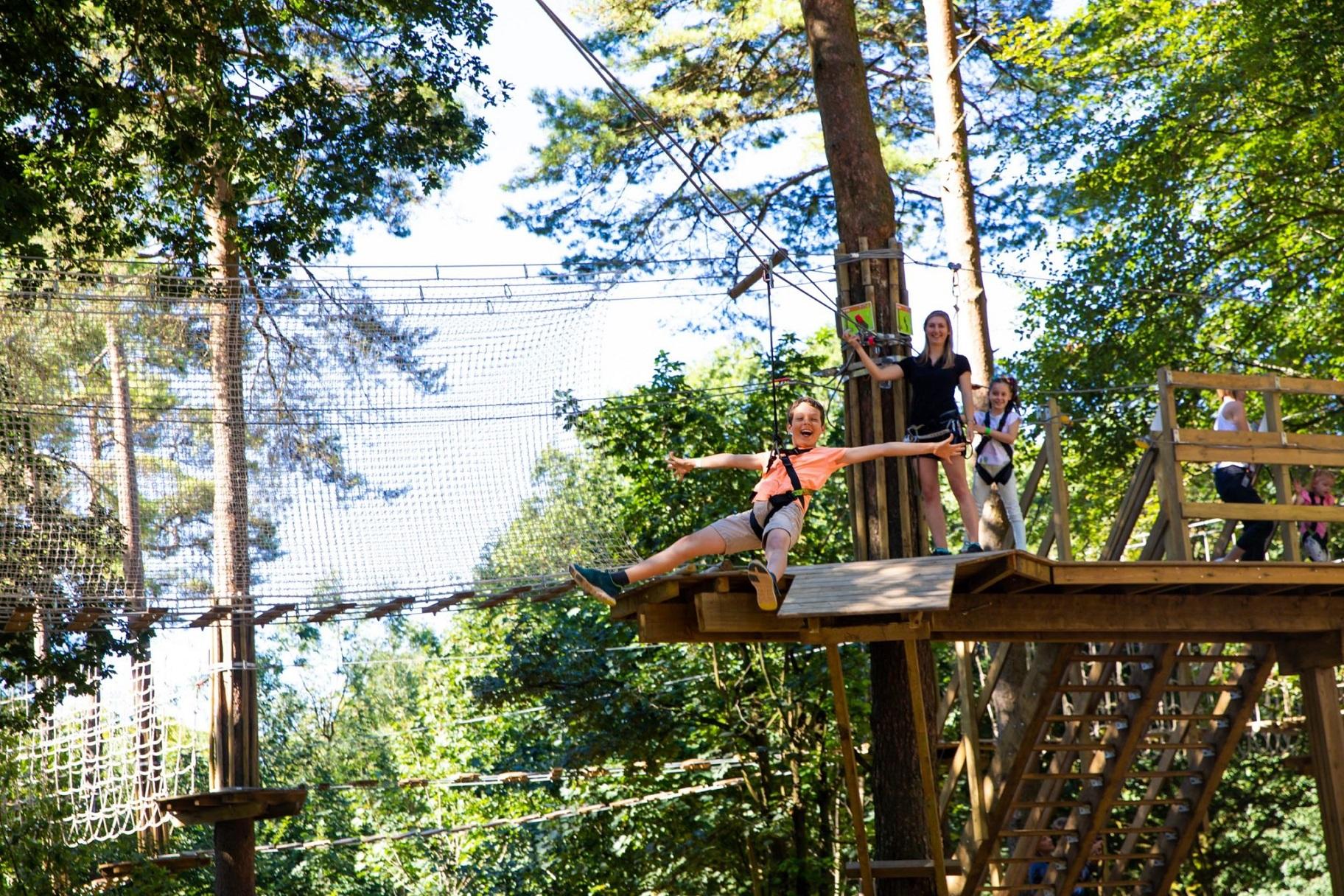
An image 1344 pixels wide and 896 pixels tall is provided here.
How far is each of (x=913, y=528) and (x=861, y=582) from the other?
1.41 m

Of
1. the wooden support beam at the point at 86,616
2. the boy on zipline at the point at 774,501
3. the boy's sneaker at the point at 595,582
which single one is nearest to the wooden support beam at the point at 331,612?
the wooden support beam at the point at 86,616

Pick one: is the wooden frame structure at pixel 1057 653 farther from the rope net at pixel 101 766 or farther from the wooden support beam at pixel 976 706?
the rope net at pixel 101 766

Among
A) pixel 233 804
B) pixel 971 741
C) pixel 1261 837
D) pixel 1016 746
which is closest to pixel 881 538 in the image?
pixel 971 741

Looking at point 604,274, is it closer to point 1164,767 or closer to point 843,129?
point 843,129

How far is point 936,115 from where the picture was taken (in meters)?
8.79

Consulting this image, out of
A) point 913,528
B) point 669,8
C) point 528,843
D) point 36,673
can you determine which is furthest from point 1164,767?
point 528,843

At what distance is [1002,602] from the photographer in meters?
5.48

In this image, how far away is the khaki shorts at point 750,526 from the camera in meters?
4.80

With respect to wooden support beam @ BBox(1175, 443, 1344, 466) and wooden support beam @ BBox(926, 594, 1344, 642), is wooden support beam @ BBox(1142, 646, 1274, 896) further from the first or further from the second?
wooden support beam @ BBox(1175, 443, 1344, 466)

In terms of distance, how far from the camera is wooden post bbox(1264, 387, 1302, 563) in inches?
237

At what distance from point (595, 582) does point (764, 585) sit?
565 mm

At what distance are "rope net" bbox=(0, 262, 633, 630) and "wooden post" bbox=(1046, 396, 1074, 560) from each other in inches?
83.0

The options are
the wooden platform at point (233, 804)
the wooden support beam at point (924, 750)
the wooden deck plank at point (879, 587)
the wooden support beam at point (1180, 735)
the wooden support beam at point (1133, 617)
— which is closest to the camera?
the wooden deck plank at point (879, 587)

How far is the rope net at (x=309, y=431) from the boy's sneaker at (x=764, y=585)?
192cm
